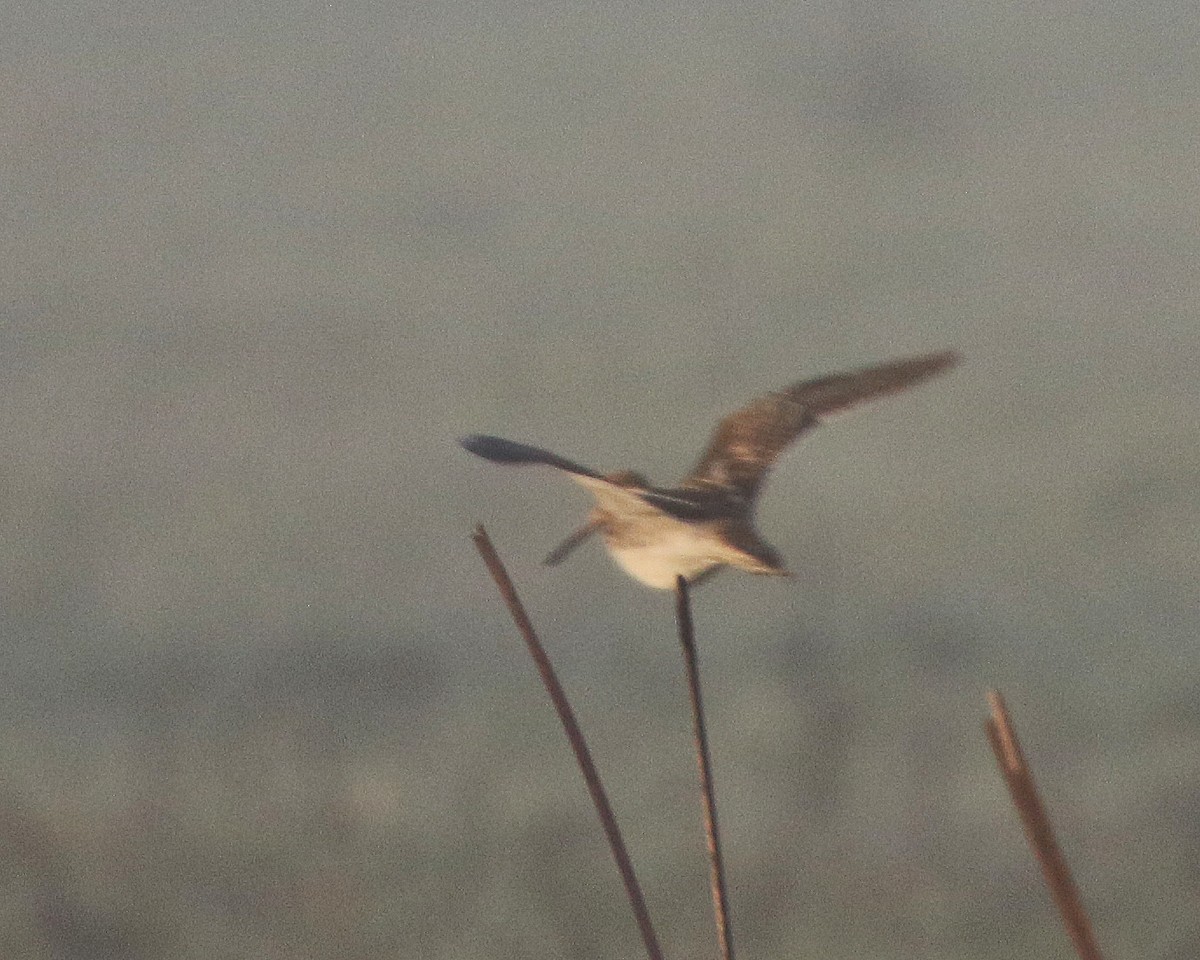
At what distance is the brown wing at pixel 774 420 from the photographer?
47.4 inches

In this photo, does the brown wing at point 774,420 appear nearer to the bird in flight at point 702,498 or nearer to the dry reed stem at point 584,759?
the bird in flight at point 702,498

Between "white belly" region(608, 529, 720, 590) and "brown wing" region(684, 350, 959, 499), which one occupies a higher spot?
"brown wing" region(684, 350, 959, 499)

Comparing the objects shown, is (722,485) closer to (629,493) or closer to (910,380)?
(629,493)

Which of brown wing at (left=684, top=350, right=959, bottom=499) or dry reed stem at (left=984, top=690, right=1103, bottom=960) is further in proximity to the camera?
brown wing at (left=684, top=350, right=959, bottom=499)

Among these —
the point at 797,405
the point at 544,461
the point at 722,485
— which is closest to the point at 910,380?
the point at 797,405

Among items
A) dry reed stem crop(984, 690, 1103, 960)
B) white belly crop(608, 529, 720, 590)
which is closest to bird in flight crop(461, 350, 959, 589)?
white belly crop(608, 529, 720, 590)

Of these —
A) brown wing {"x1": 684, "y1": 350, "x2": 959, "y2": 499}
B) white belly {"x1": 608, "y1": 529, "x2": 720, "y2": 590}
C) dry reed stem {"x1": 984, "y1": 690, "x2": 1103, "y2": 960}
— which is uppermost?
brown wing {"x1": 684, "y1": 350, "x2": 959, "y2": 499}

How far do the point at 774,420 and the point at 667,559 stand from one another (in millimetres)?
134

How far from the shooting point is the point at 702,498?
3.83 feet

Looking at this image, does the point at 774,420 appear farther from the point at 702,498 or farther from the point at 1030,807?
the point at 1030,807

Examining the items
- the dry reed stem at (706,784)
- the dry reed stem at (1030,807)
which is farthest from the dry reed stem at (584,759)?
the dry reed stem at (1030,807)

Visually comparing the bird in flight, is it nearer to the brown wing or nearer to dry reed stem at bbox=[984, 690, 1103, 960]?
the brown wing

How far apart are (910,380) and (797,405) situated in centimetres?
13

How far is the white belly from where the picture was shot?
1156 millimetres
